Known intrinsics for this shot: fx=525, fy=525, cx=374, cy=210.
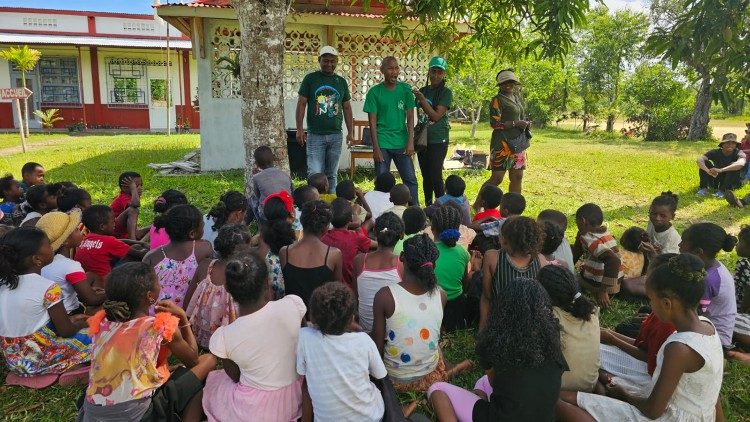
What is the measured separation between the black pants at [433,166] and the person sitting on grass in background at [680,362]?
151 inches

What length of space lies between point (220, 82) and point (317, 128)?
13.6 feet

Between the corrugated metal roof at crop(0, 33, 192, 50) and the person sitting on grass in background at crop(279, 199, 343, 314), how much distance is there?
1954cm

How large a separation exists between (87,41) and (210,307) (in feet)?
67.7

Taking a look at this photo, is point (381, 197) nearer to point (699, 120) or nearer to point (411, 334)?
point (411, 334)

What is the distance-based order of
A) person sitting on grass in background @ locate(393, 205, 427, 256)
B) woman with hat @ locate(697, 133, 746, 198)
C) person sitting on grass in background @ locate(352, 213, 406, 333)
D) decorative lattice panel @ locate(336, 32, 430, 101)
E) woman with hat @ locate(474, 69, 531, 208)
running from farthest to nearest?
decorative lattice panel @ locate(336, 32, 430, 101) < woman with hat @ locate(697, 133, 746, 198) < woman with hat @ locate(474, 69, 531, 208) < person sitting on grass in background @ locate(393, 205, 427, 256) < person sitting on grass in background @ locate(352, 213, 406, 333)

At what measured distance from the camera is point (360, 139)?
9891 mm

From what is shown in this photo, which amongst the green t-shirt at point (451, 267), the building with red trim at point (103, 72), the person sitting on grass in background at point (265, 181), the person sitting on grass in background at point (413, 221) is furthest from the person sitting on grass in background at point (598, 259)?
the building with red trim at point (103, 72)

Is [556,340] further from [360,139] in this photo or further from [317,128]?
[360,139]

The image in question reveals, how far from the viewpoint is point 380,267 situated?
3.25 metres

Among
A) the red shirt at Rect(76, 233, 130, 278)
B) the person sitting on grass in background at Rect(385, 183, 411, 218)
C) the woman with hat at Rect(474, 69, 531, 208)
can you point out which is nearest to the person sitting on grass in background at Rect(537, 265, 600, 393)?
the person sitting on grass in background at Rect(385, 183, 411, 218)

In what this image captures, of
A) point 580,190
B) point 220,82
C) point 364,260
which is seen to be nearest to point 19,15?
point 220,82

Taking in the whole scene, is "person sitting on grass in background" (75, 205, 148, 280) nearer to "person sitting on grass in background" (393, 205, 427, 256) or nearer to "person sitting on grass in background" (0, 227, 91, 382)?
"person sitting on grass in background" (0, 227, 91, 382)

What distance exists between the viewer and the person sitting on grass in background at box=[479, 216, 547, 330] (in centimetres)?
310

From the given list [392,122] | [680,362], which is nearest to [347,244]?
[680,362]
